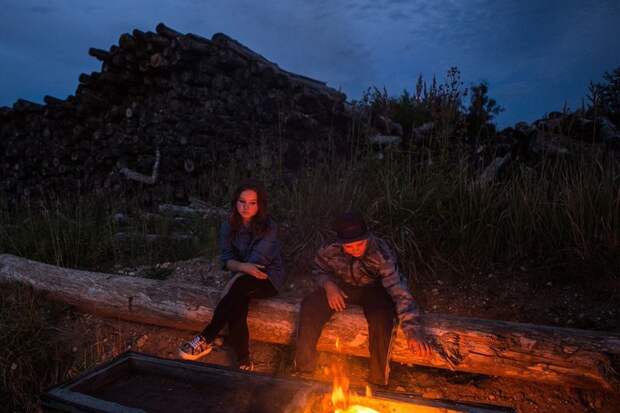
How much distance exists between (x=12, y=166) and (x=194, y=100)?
16.3 feet

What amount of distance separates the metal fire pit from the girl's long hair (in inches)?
49.8

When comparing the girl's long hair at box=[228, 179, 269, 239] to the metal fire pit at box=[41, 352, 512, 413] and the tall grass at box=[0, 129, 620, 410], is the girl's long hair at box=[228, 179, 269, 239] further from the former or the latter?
the metal fire pit at box=[41, 352, 512, 413]

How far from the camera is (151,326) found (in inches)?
153

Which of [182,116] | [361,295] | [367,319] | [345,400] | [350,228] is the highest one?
[182,116]

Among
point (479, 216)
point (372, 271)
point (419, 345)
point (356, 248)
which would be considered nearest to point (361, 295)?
point (372, 271)

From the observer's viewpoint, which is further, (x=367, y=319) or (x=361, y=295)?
(x=361, y=295)

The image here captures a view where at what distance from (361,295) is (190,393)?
1.34m

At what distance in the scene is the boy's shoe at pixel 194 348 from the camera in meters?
2.97

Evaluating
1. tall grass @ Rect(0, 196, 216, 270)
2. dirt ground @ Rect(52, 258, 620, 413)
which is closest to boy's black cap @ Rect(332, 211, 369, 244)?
dirt ground @ Rect(52, 258, 620, 413)

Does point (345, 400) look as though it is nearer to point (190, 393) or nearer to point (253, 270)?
point (190, 393)

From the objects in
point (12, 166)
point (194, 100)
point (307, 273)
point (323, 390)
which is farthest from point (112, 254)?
point (12, 166)

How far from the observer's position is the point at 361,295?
3.09 meters

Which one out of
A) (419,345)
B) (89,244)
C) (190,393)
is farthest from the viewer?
(89,244)

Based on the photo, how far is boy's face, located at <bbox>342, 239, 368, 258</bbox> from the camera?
278 cm
